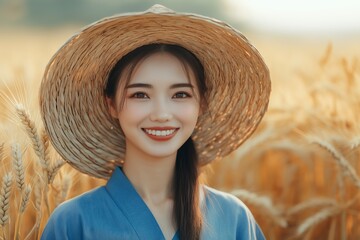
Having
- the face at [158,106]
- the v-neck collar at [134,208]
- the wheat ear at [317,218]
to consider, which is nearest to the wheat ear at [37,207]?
the v-neck collar at [134,208]

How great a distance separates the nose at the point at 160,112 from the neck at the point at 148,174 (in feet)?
0.58

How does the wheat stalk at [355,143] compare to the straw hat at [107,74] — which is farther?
the wheat stalk at [355,143]

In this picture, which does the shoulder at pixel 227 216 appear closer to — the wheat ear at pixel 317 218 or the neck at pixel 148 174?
the neck at pixel 148 174

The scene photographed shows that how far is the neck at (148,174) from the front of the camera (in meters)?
2.25

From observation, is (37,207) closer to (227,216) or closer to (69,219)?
(69,219)

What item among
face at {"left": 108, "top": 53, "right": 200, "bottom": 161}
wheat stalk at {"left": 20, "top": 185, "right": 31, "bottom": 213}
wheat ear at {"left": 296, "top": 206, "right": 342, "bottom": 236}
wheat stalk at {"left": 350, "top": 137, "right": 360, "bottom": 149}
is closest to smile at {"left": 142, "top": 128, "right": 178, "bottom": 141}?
face at {"left": 108, "top": 53, "right": 200, "bottom": 161}

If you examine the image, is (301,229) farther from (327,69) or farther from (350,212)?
(327,69)

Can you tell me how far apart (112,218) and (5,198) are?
297 mm

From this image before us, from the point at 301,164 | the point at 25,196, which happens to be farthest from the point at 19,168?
the point at 301,164

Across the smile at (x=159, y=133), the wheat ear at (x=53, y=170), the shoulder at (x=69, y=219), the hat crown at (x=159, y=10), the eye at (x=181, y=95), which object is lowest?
the shoulder at (x=69, y=219)

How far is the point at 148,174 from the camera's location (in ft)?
7.41

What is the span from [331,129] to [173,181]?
1.04 metres

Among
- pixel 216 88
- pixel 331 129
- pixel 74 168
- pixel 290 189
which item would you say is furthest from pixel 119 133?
pixel 290 189

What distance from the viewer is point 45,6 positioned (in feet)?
112
